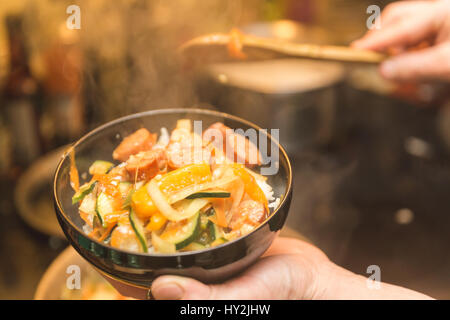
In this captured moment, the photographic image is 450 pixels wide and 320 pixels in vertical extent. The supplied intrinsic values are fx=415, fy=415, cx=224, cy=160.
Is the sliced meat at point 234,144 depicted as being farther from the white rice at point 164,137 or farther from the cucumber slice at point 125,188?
the cucumber slice at point 125,188

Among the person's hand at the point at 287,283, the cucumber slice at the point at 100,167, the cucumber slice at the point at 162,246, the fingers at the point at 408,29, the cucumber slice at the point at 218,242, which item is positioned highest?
the fingers at the point at 408,29

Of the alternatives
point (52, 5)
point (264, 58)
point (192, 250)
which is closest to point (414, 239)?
point (264, 58)

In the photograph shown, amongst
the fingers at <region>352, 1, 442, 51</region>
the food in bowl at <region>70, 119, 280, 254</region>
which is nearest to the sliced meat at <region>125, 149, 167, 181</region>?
the food in bowl at <region>70, 119, 280, 254</region>

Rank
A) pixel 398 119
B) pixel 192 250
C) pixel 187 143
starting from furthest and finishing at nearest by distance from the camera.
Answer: pixel 398 119 → pixel 187 143 → pixel 192 250

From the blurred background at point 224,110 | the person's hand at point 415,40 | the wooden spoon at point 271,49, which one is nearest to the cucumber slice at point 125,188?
the wooden spoon at point 271,49

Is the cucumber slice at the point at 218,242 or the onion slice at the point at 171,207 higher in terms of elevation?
the onion slice at the point at 171,207

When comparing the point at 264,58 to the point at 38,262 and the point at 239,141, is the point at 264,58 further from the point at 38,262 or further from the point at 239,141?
the point at 38,262

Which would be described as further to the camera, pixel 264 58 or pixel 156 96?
pixel 156 96

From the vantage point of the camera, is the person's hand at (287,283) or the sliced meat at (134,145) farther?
the sliced meat at (134,145)

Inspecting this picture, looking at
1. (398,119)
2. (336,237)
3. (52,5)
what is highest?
(52,5)
